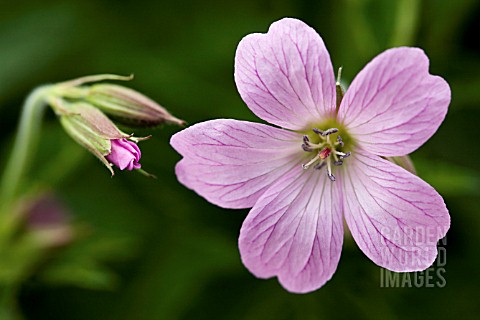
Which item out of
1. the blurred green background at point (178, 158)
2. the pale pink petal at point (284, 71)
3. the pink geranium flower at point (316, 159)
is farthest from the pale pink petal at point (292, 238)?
the blurred green background at point (178, 158)

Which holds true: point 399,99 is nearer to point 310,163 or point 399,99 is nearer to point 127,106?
point 310,163

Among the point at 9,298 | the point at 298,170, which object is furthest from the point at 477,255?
the point at 9,298

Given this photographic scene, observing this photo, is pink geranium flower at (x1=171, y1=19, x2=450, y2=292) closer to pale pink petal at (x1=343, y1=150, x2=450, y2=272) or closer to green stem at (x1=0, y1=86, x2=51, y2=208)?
pale pink petal at (x1=343, y1=150, x2=450, y2=272)

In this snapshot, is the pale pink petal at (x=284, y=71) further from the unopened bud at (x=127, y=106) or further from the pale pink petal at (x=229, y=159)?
the unopened bud at (x=127, y=106)

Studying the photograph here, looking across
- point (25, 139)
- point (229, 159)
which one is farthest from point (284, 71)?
point (25, 139)

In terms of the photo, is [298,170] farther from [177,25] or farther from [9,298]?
[177,25]

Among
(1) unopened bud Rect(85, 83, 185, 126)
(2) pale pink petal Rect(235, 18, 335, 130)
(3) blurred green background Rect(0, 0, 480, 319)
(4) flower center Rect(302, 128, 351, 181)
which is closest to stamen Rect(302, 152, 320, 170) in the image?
(4) flower center Rect(302, 128, 351, 181)
